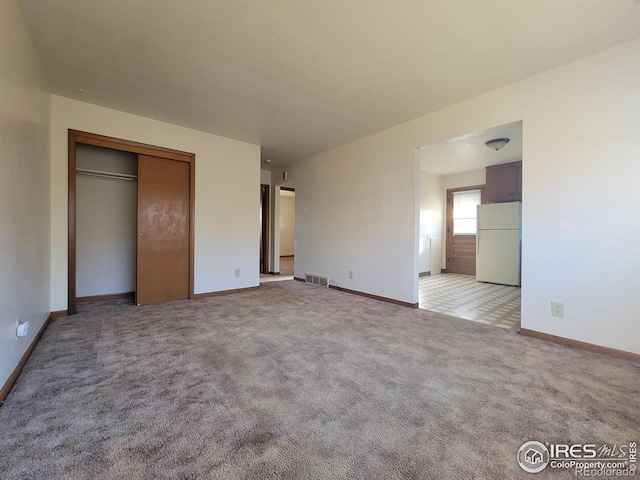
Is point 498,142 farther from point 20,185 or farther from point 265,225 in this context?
point 20,185

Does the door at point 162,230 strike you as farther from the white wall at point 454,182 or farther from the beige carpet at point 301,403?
the white wall at point 454,182

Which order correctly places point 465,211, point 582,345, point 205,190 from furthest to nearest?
point 465,211 < point 205,190 < point 582,345

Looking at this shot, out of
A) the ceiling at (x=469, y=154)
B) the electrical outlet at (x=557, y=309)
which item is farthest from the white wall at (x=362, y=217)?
the electrical outlet at (x=557, y=309)

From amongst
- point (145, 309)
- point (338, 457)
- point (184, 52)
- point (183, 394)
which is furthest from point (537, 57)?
point (145, 309)

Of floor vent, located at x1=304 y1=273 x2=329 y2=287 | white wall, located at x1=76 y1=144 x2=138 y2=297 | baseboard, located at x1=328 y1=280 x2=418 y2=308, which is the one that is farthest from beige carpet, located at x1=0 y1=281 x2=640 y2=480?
floor vent, located at x1=304 y1=273 x2=329 y2=287

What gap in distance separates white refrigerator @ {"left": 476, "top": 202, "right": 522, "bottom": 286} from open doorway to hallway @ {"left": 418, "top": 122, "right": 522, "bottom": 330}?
0.03 meters

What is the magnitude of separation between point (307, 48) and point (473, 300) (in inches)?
158

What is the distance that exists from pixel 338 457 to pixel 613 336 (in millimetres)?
2605

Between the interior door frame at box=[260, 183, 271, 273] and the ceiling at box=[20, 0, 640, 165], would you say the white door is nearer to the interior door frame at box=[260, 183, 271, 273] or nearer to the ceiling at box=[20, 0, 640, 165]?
the ceiling at box=[20, 0, 640, 165]

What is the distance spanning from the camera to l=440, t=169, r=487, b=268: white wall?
649 centimetres

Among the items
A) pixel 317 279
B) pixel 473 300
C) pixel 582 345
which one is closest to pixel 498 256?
pixel 473 300

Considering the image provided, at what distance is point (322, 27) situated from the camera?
2.11 m

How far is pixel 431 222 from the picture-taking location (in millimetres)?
6969

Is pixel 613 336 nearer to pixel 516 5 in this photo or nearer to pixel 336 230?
pixel 516 5
